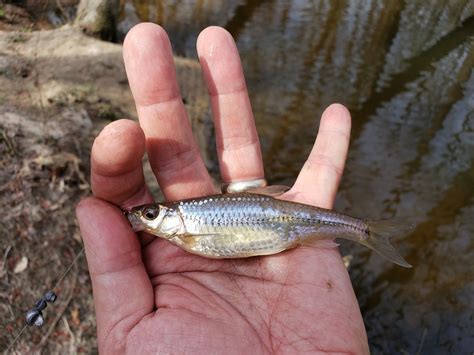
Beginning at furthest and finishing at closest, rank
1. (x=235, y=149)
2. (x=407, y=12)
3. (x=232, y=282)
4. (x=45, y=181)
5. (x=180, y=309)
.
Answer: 1. (x=407, y=12)
2. (x=45, y=181)
3. (x=235, y=149)
4. (x=232, y=282)
5. (x=180, y=309)

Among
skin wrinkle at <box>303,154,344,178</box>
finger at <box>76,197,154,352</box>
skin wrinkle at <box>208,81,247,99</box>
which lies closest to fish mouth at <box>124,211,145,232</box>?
finger at <box>76,197,154,352</box>

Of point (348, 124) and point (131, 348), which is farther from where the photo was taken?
point (348, 124)

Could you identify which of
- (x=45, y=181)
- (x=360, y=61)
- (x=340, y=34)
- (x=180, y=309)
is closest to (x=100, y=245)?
(x=180, y=309)

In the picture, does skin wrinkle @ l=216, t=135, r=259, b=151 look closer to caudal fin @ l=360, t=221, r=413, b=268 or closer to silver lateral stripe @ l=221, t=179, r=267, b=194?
silver lateral stripe @ l=221, t=179, r=267, b=194

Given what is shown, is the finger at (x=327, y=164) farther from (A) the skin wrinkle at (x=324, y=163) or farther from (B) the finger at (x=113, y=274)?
(B) the finger at (x=113, y=274)

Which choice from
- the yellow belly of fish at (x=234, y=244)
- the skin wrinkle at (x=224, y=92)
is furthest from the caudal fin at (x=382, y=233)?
the skin wrinkle at (x=224, y=92)

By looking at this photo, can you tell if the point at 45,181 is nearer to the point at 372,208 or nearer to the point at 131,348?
the point at 131,348

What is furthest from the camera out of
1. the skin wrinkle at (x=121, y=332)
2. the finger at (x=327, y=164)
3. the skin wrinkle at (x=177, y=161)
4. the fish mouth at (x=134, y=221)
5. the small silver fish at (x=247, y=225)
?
the finger at (x=327, y=164)
